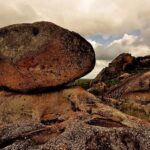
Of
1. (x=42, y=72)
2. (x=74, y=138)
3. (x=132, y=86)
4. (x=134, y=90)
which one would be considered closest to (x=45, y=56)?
(x=42, y=72)

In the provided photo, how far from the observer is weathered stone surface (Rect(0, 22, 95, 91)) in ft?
114

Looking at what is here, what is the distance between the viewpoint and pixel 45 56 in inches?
1371

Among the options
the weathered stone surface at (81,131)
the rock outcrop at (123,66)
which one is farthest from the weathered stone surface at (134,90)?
the rock outcrop at (123,66)

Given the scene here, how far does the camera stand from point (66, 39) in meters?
34.7

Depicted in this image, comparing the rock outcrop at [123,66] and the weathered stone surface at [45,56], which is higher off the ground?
the rock outcrop at [123,66]

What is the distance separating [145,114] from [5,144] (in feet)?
60.3

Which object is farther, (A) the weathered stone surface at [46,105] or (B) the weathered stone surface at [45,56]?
(B) the weathered stone surface at [45,56]

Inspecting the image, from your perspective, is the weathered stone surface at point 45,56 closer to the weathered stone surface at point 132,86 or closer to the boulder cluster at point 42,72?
the boulder cluster at point 42,72

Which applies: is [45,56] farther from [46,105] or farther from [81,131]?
[81,131]

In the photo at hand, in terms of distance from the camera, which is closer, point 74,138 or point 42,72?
point 74,138

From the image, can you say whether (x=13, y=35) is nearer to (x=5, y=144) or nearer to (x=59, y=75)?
(x=59, y=75)

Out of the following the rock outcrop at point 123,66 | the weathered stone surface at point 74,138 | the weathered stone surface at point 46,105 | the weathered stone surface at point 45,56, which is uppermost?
the rock outcrop at point 123,66

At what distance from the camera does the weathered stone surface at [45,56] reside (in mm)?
34625

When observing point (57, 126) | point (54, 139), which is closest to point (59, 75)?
point (57, 126)
